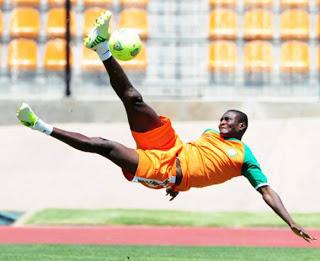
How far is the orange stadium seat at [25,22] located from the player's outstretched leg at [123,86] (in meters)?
19.8

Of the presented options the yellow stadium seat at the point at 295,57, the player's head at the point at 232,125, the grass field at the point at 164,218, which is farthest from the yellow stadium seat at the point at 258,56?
the player's head at the point at 232,125

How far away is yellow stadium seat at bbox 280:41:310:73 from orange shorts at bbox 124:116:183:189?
62.5 ft

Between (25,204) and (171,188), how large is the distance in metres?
10.1

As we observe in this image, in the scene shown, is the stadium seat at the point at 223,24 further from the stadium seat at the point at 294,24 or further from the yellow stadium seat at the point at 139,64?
the yellow stadium seat at the point at 139,64

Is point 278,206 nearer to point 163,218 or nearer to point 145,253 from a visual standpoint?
point 145,253

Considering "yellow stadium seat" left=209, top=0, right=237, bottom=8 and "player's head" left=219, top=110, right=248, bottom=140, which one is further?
"yellow stadium seat" left=209, top=0, right=237, bottom=8

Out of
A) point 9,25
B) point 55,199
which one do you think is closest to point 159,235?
point 55,199

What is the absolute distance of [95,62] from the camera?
93.9ft

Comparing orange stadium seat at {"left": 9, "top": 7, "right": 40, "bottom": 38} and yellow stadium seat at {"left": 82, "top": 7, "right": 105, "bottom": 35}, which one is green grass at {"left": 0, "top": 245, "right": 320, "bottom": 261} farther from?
orange stadium seat at {"left": 9, "top": 7, "right": 40, "bottom": 38}

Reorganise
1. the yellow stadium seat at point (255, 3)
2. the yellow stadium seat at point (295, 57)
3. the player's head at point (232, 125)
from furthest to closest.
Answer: the yellow stadium seat at point (255, 3) < the yellow stadium seat at point (295, 57) < the player's head at point (232, 125)

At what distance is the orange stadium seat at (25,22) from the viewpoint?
29.8 m

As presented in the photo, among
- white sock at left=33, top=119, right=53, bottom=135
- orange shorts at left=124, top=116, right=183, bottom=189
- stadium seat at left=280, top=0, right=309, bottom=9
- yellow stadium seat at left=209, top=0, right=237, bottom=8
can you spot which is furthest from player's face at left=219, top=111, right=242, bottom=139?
stadium seat at left=280, top=0, right=309, bottom=9

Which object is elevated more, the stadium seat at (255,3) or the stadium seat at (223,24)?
the stadium seat at (255,3)

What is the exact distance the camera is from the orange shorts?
10.3 meters
